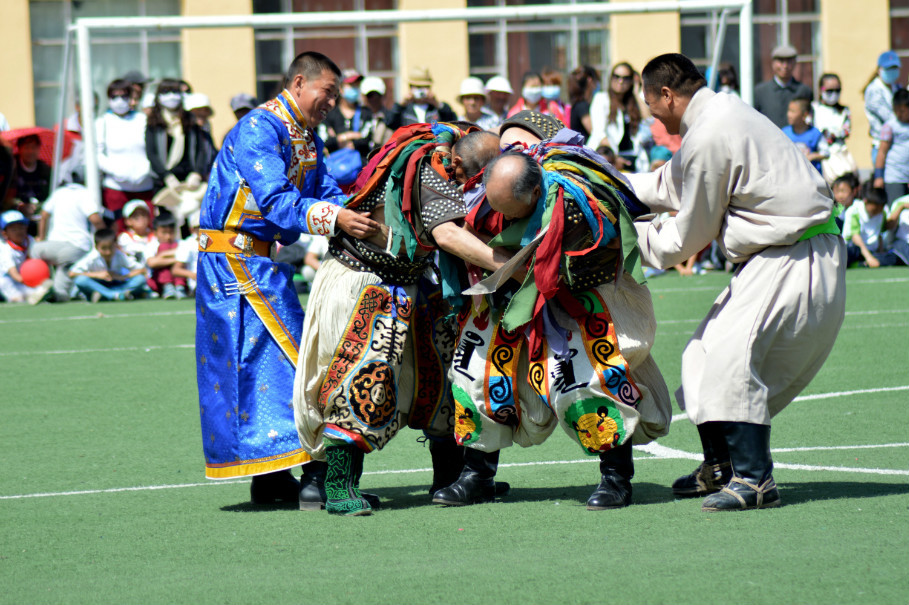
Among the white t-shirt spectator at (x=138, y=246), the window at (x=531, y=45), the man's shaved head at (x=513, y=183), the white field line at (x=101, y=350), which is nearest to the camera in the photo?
the man's shaved head at (x=513, y=183)

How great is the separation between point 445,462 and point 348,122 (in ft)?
33.4

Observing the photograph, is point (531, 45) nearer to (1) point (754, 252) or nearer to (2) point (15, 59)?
(2) point (15, 59)

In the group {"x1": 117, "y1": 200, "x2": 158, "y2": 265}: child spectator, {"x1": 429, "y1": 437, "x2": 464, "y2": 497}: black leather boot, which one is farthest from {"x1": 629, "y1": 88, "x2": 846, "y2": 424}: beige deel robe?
{"x1": 117, "y1": 200, "x2": 158, "y2": 265}: child spectator

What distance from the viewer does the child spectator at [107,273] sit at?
14398 millimetres

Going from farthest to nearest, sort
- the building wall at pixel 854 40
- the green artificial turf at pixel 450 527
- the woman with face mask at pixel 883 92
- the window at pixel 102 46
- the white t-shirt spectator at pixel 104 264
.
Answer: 1. the building wall at pixel 854 40
2. the window at pixel 102 46
3. the woman with face mask at pixel 883 92
4. the white t-shirt spectator at pixel 104 264
5. the green artificial turf at pixel 450 527

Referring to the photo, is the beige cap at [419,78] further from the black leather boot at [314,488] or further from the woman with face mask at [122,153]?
the black leather boot at [314,488]

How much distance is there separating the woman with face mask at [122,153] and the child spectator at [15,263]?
115cm

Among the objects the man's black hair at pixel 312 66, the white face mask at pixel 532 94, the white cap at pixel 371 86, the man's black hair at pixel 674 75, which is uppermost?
the white cap at pixel 371 86

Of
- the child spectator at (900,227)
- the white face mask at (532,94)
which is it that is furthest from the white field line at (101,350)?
the child spectator at (900,227)

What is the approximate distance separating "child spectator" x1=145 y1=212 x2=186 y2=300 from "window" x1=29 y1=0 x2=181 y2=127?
7768 millimetres

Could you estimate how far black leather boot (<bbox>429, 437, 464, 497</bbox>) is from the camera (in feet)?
18.1

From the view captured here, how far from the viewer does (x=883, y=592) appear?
3.61m

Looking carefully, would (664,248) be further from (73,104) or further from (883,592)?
(73,104)

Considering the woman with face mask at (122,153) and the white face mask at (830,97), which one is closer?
the woman with face mask at (122,153)
